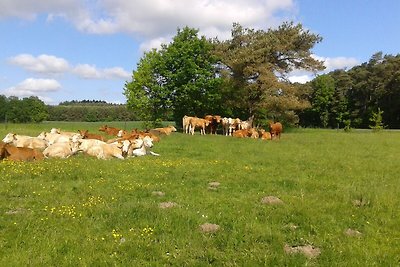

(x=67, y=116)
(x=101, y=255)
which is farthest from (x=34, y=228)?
(x=67, y=116)

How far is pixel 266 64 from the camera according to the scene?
38781 millimetres

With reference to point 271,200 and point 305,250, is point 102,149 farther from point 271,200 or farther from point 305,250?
point 305,250

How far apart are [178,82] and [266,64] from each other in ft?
33.4

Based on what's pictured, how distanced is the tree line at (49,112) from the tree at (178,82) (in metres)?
39.2

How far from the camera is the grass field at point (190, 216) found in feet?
21.0

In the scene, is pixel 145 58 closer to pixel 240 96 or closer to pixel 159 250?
pixel 240 96

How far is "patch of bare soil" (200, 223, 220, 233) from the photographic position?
7.48 metres

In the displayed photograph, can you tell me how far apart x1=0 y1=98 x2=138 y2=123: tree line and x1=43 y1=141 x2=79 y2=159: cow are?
6792 centimetres

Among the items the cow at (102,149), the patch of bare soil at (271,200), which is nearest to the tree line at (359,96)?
the cow at (102,149)

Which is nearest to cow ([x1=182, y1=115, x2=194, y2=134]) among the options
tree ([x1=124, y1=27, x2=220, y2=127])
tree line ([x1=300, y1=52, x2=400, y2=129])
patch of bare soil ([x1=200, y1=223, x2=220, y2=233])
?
tree ([x1=124, y1=27, x2=220, y2=127])

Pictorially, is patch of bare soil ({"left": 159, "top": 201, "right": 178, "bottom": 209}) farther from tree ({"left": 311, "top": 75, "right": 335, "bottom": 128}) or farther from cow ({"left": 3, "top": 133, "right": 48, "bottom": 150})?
tree ({"left": 311, "top": 75, "right": 335, "bottom": 128})

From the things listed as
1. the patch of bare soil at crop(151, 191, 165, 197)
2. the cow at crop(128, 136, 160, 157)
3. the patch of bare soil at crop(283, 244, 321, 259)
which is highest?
the cow at crop(128, 136, 160, 157)

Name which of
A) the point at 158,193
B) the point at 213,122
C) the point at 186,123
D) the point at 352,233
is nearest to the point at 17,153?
the point at 158,193

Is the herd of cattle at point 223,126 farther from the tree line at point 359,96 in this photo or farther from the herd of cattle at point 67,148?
the tree line at point 359,96
